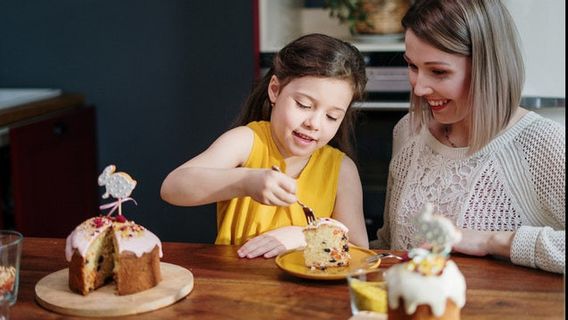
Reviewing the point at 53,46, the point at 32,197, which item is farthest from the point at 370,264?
the point at 53,46

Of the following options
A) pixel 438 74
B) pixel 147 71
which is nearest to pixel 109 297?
pixel 438 74

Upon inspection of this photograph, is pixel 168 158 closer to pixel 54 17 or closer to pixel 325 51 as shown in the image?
pixel 54 17

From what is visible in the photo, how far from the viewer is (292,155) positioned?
1.93m

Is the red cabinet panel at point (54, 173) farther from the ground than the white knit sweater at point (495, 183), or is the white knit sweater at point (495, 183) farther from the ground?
the white knit sweater at point (495, 183)

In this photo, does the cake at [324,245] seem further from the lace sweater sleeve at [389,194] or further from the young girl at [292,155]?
the lace sweater sleeve at [389,194]

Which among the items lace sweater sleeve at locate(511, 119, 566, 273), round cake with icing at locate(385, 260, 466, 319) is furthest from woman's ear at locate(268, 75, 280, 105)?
round cake with icing at locate(385, 260, 466, 319)

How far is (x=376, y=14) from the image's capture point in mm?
2840

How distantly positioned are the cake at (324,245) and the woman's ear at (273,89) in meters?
0.49

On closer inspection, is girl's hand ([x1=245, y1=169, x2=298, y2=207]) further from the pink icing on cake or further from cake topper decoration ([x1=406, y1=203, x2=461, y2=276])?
cake topper decoration ([x1=406, y1=203, x2=461, y2=276])

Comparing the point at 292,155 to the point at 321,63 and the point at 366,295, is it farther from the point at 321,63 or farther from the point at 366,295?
the point at 366,295

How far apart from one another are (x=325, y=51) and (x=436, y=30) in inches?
10.2

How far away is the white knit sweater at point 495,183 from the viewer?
5.61 ft

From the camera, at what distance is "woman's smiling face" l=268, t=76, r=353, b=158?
1.78m

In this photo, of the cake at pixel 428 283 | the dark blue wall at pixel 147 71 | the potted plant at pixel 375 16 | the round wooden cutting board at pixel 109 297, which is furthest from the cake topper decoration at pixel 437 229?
the dark blue wall at pixel 147 71
